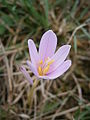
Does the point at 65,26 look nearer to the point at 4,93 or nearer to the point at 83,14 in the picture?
the point at 83,14

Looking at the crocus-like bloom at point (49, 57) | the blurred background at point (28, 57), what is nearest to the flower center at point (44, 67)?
the crocus-like bloom at point (49, 57)

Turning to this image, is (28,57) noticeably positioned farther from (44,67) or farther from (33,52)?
(33,52)

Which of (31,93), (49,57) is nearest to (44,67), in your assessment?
(49,57)

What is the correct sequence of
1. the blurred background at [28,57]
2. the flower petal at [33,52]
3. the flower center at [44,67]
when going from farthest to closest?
1. the blurred background at [28,57]
2. the flower center at [44,67]
3. the flower petal at [33,52]

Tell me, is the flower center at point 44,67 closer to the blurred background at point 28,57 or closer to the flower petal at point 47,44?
the flower petal at point 47,44

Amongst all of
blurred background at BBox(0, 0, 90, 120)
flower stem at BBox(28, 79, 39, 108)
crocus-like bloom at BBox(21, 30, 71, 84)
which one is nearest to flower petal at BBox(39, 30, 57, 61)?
crocus-like bloom at BBox(21, 30, 71, 84)

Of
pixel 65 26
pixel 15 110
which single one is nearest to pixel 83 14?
pixel 65 26
